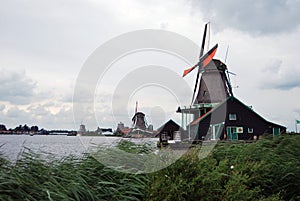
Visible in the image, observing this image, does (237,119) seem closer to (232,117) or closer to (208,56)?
(232,117)

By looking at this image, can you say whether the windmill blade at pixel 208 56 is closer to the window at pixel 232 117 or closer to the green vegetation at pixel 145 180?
the window at pixel 232 117

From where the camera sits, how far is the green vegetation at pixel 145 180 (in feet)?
11.0

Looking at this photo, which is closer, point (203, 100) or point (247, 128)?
point (247, 128)

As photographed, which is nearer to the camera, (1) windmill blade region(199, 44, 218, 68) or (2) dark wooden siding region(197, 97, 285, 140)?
(2) dark wooden siding region(197, 97, 285, 140)

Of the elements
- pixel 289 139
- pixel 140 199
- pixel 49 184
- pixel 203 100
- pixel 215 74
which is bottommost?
pixel 140 199

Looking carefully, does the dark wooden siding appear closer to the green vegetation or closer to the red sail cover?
the red sail cover

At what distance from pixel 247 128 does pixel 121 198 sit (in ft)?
79.0

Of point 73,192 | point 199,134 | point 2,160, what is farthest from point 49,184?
point 199,134

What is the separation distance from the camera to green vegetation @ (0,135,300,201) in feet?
11.0

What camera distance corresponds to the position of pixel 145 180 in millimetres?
4500

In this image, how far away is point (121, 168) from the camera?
180 inches

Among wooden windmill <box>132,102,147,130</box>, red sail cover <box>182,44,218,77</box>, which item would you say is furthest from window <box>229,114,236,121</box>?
wooden windmill <box>132,102,147,130</box>

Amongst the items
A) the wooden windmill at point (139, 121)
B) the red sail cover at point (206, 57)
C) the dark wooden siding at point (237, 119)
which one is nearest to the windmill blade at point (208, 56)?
the red sail cover at point (206, 57)

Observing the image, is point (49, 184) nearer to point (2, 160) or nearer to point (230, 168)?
point (2, 160)
